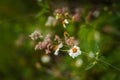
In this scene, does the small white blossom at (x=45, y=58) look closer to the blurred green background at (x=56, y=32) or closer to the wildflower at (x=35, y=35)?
the blurred green background at (x=56, y=32)

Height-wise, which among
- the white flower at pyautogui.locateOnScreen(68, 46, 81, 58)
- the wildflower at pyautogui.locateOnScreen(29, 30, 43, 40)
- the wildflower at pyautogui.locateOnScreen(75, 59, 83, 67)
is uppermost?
the wildflower at pyautogui.locateOnScreen(75, 59, 83, 67)

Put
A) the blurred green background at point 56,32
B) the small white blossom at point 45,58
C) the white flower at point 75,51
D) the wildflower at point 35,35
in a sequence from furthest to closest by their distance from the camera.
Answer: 1. the small white blossom at point 45,58
2. the blurred green background at point 56,32
3. the wildflower at point 35,35
4. the white flower at point 75,51

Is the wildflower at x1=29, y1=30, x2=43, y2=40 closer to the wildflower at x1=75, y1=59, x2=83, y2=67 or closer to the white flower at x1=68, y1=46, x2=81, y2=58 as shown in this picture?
the white flower at x1=68, y1=46, x2=81, y2=58

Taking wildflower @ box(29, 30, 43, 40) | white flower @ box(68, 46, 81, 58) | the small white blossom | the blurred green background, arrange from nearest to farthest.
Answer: white flower @ box(68, 46, 81, 58)
wildflower @ box(29, 30, 43, 40)
the blurred green background
the small white blossom

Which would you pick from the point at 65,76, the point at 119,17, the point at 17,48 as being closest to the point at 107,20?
the point at 119,17

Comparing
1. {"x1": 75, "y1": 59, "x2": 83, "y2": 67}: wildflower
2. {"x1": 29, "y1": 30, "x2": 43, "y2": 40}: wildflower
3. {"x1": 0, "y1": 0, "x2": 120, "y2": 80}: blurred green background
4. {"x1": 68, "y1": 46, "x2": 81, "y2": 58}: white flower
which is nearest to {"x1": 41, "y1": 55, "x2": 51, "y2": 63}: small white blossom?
{"x1": 0, "y1": 0, "x2": 120, "y2": 80}: blurred green background

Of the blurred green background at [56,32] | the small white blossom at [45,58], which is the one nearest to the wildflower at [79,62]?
the blurred green background at [56,32]

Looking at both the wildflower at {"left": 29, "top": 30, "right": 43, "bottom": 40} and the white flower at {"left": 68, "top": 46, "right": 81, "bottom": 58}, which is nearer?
the white flower at {"left": 68, "top": 46, "right": 81, "bottom": 58}

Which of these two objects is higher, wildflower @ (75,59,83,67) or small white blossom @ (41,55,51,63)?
small white blossom @ (41,55,51,63)

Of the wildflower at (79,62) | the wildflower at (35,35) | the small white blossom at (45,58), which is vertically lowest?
the wildflower at (35,35)
